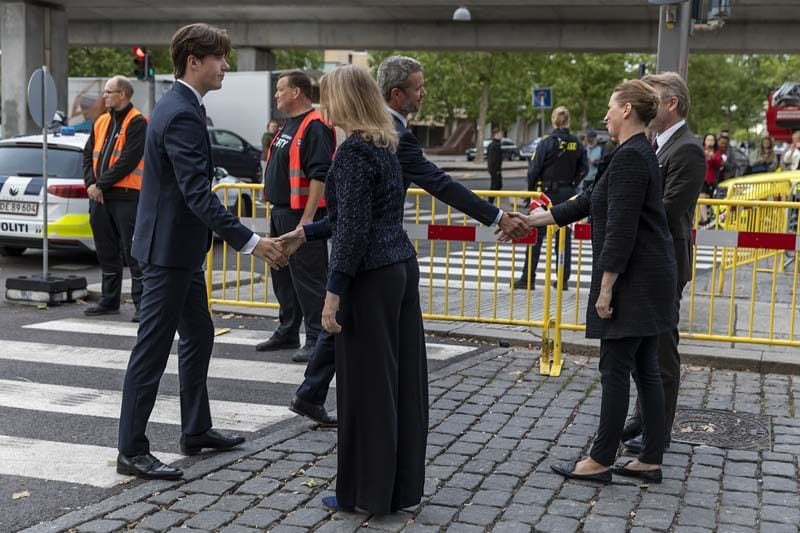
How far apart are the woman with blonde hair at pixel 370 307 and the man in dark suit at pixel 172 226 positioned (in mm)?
679

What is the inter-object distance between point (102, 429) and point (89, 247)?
23.1ft

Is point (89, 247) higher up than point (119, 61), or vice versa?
point (119, 61)

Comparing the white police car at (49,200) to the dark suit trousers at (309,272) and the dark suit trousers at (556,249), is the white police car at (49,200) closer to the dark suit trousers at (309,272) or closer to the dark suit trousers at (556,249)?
the dark suit trousers at (556,249)

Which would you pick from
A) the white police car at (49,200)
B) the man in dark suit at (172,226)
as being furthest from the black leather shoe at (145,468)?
the white police car at (49,200)

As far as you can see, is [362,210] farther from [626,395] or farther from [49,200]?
[49,200]

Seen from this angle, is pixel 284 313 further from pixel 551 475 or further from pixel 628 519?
pixel 628 519

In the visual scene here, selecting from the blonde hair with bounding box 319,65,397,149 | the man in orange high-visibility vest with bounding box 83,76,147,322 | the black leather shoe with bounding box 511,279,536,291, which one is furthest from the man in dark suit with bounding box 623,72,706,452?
the black leather shoe with bounding box 511,279,536,291

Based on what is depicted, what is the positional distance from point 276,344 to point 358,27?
2542 centimetres

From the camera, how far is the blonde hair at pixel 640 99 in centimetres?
482

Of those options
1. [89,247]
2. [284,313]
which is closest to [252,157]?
[89,247]

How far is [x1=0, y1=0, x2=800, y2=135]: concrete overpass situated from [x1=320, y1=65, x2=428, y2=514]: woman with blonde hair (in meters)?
20.8

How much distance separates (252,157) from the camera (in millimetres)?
27016

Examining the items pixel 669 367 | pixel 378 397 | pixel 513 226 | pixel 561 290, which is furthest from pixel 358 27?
pixel 378 397

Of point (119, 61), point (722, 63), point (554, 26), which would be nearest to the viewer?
point (554, 26)
